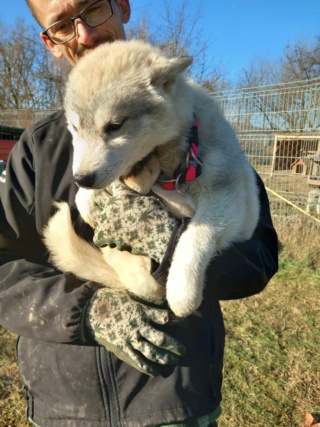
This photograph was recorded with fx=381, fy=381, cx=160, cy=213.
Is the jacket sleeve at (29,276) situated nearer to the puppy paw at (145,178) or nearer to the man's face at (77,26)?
the puppy paw at (145,178)

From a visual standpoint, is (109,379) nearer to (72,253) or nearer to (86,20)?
(72,253)

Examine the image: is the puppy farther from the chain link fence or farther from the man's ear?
the chain link fence

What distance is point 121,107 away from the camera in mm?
1643

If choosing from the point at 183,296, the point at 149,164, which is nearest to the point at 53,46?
the point at 149,164

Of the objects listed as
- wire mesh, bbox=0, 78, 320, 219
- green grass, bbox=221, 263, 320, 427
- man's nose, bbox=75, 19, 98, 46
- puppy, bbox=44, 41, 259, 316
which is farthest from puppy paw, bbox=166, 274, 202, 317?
wire mesh, bbox=0, 78, 320, 219

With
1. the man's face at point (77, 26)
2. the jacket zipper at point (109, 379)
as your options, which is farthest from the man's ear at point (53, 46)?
the jacket zipper at point (109, 379)

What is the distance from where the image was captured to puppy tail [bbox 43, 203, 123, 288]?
1581mm

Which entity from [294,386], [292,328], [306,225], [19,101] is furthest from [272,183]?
[19,101]

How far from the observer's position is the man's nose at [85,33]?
1.76 m

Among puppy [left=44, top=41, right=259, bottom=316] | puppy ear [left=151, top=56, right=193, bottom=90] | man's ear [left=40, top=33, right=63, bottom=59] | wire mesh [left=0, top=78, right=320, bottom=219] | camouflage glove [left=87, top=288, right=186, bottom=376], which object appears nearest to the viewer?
camouflage glove [left=87, top=288, right=186, bottom=376]

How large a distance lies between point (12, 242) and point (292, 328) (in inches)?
142

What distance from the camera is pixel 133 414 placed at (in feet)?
4.75

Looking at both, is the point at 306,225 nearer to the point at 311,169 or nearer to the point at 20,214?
the point at 311,169

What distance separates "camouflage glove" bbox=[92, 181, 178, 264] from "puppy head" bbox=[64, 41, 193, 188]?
13 cm
